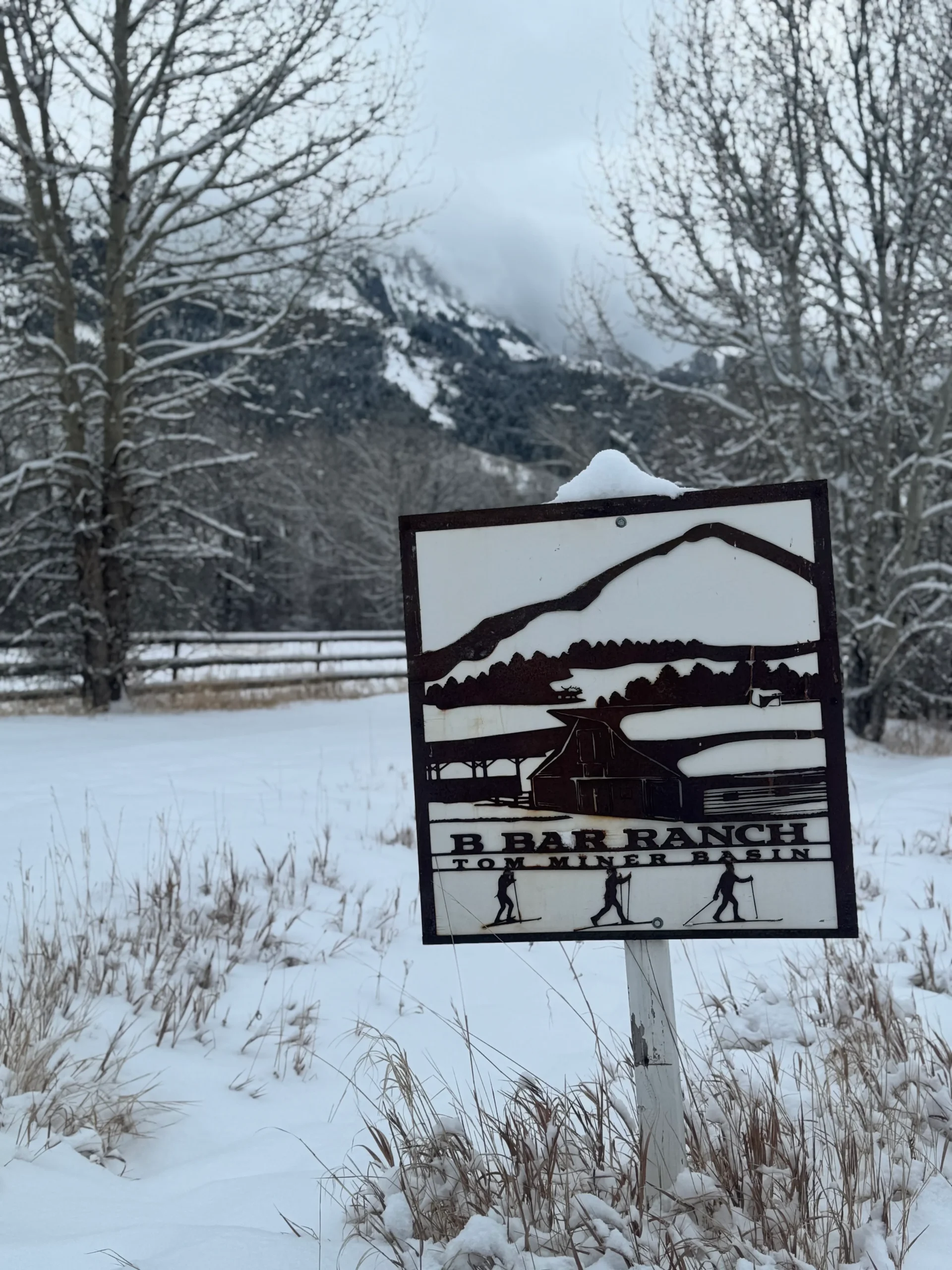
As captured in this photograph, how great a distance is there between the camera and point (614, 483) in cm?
190

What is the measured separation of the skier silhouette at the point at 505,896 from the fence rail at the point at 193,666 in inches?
103

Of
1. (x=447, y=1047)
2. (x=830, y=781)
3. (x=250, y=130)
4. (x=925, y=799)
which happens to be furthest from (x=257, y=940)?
(x=250, y=130)

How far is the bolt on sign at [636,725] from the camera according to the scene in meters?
1.77

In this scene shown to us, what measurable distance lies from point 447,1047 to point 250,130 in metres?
10.7

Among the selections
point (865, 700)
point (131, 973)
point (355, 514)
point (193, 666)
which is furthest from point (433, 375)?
point (131, 973)

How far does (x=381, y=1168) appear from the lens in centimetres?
203

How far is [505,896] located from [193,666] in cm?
Result: 1425

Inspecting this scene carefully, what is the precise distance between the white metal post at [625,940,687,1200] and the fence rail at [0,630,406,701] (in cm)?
268

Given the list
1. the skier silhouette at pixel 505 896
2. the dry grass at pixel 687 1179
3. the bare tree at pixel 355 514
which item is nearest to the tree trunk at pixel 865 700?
the dry grass at pixel 687 1179

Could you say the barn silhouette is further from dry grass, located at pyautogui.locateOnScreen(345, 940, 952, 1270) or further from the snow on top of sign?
dry grass, located at pyautogui.locateOnScreen(345, 940, 952, 1270)

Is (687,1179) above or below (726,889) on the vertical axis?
below

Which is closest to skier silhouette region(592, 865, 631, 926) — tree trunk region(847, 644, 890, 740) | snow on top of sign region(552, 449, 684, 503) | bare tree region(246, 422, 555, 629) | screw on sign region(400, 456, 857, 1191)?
screw on sign region(400, 456, 857, 1191)

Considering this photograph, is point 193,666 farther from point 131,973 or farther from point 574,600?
point 574,600

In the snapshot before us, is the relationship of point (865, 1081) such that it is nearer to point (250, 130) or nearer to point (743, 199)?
point (743, 199)
